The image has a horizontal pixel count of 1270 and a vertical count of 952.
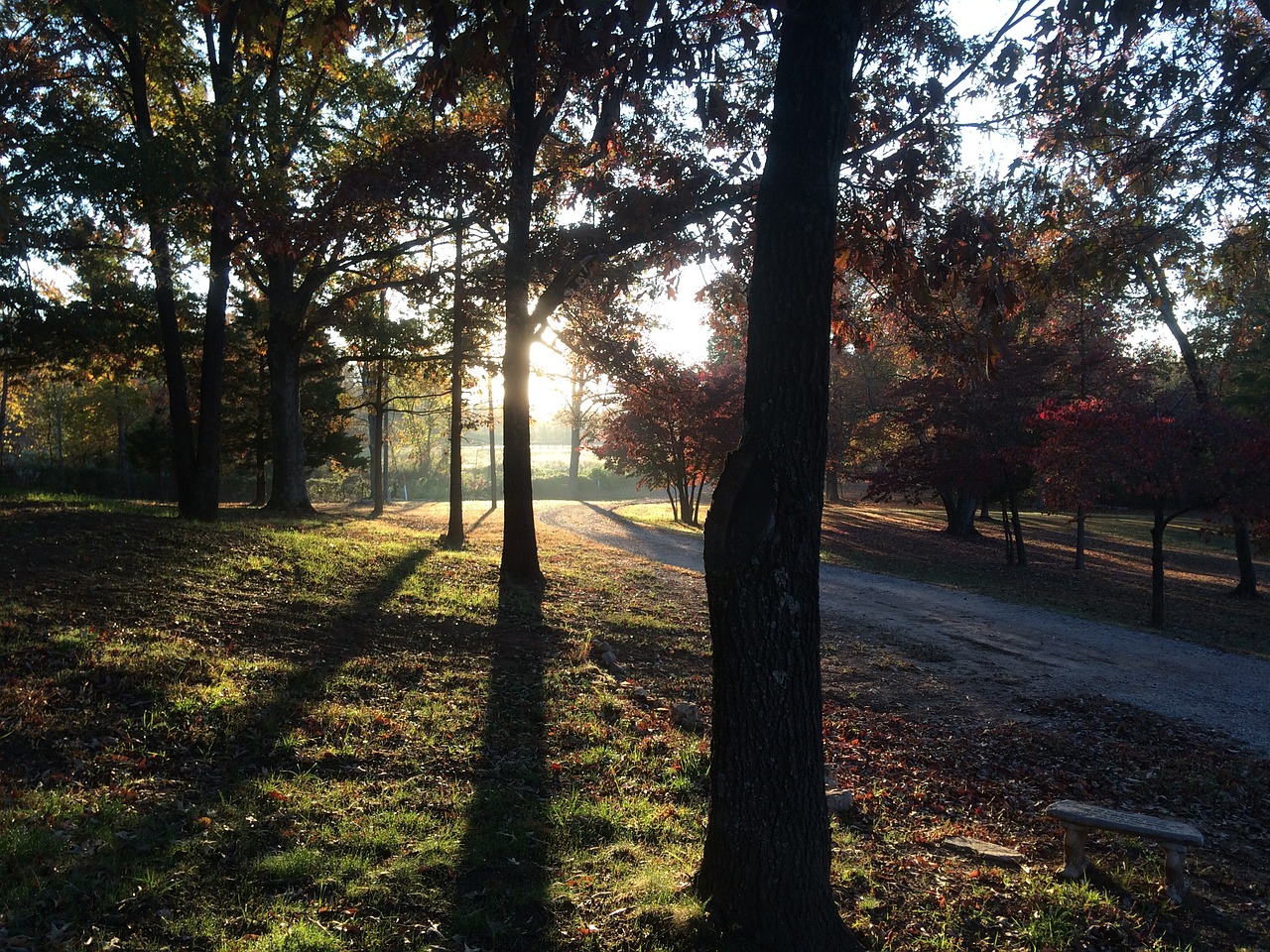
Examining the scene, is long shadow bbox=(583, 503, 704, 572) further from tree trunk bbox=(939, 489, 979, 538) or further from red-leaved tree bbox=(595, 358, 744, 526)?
tree trunk bbox=(939, 489, 979, 538)

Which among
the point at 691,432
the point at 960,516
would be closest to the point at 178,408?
the point at 691,432

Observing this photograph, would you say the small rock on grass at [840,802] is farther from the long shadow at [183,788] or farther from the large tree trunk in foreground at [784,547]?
the long shadow at [183,788]

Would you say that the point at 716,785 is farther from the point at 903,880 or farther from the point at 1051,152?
the point at 1051,152

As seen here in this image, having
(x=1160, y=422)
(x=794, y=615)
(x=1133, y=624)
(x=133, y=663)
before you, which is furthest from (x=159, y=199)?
(x=1133, y=624)

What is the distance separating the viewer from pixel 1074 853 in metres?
4.72

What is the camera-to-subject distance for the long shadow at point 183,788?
332cm

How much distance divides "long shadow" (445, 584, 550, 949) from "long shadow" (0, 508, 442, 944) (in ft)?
3.15

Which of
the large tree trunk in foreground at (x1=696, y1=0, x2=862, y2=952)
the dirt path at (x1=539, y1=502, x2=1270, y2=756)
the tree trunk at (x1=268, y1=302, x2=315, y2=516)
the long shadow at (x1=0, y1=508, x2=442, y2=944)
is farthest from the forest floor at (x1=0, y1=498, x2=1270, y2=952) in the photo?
the tree trunk at (x1=268, y1=302, x2=315, y2=516)

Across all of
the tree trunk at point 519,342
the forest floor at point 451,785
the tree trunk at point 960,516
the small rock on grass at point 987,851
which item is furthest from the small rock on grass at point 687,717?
the tree trunk at point 960,516

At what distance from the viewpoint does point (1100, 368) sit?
25.7 m

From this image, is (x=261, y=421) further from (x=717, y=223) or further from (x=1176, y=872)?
(x=1176, y=872)

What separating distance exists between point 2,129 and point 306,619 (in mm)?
8706

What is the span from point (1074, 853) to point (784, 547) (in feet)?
9.47

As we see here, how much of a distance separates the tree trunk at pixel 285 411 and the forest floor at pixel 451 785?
10.0 m
